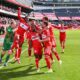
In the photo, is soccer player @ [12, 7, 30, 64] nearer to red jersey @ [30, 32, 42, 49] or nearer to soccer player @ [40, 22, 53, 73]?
red jersey @ [30, 32, 42, 49]

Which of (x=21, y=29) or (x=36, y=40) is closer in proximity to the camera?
(x=36, y=40)

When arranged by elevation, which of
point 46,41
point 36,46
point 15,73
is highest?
point 46,41

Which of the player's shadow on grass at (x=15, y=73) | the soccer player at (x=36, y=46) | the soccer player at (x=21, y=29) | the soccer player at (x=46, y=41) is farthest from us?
the soccer player at (x=21, y=29)

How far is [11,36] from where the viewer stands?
1547 centimetres

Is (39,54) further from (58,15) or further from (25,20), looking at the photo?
(58,15)

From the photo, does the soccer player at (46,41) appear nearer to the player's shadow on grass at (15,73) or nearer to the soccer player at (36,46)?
the soccer player at (36,46)

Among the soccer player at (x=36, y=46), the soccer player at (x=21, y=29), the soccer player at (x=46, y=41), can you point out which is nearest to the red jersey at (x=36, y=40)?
the soccer player at (x=36, y=46)

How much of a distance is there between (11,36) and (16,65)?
1.38 meters

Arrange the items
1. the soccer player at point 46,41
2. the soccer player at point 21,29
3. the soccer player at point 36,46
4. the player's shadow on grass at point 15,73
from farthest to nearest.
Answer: the soccer player at point 21,29 < the soccer player at point 36,46 < the soccer player at point 46,41 < the player's shadow on grass at point 15,73

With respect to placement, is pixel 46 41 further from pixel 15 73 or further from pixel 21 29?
pixel 21 29

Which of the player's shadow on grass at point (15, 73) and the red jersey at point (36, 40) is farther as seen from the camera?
the red jersey at point (36, 40)

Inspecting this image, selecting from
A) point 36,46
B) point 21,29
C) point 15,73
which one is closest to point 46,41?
point 36,46

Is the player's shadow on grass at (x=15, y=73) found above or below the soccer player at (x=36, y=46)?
below

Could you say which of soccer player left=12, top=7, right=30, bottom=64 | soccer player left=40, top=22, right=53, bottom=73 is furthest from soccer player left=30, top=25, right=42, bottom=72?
soccer player left=12, top=7, right=30, bottom=64
